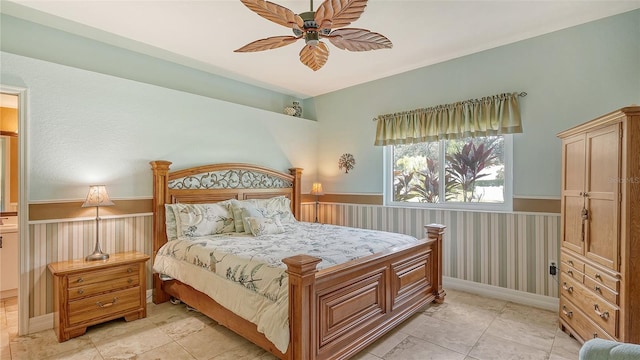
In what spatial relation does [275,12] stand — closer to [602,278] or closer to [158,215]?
[158,215]

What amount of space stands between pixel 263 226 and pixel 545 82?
10.9 feet

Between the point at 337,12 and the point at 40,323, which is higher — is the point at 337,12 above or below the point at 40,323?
above

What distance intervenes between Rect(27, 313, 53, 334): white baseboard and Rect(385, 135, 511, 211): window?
155 inches

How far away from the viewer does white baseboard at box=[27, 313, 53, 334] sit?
2.67 meters

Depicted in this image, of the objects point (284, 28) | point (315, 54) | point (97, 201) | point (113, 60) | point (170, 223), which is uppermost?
point (284, 28)

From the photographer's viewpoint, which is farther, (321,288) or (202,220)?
(202,220)

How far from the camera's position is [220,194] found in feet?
13.0

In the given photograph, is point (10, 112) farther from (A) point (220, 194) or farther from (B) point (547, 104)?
(B) point (547, 104)

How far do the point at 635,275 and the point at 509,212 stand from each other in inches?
60.0

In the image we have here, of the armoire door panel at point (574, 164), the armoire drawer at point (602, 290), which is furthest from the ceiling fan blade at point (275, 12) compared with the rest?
the armoire drawer at point (602, 290)

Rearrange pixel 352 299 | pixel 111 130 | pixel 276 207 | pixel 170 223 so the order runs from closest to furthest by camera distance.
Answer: pixel 352 299, pixel 111 130, pixel 170 223, pixel 276 207

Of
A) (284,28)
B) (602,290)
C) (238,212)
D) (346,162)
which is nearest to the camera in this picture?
(602,290)

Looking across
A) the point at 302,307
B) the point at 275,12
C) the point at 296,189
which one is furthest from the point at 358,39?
the point at 296,189

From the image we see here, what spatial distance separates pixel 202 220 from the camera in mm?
3332
